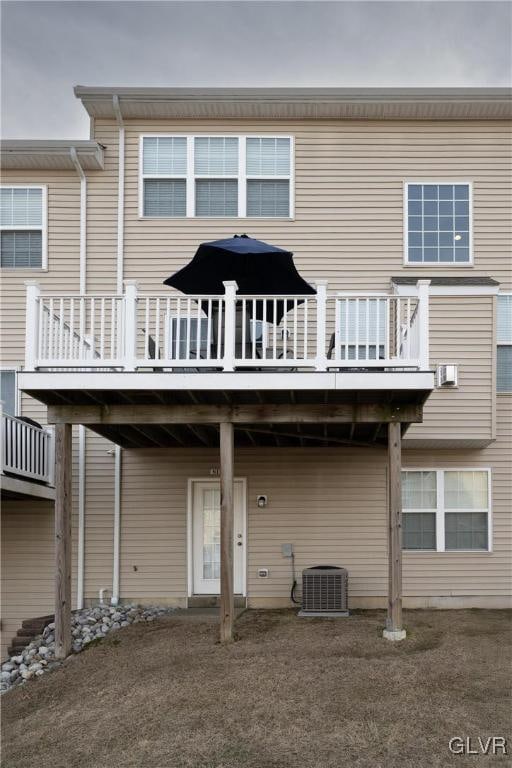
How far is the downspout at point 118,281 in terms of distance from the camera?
10.0 metres

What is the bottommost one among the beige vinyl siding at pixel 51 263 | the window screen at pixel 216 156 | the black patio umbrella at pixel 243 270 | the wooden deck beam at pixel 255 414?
the wooden deck beam at pixel 255 414

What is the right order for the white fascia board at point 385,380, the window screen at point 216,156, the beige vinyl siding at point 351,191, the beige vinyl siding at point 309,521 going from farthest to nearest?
the window screen at point 216,156 → the beige vinyl siding at point 351,191 → the beige vinyl siding at point 309,521 → the white fascia board at point 385,380

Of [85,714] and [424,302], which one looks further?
[424,302]

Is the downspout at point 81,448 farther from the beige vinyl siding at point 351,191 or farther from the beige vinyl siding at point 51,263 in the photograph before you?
the beige vinyl siding at point 351,191

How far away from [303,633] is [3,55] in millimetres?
16077

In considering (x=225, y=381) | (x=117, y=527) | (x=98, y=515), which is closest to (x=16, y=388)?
(x=98, y=515)

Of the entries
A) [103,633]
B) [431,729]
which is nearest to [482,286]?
[431,729]

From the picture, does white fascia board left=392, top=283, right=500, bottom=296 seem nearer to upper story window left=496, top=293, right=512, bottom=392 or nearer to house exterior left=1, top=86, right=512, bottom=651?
house exterior left=1, top=86, right=512, bottom=651

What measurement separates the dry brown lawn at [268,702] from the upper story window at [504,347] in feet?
12.0

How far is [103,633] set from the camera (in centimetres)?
865

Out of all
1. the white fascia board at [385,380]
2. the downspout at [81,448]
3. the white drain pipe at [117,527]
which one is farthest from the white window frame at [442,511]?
the downspout at [81,448]

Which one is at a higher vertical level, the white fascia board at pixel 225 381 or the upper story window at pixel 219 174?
the upper story window at pixel 219 174

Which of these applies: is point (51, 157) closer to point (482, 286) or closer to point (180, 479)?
point (180, 479)

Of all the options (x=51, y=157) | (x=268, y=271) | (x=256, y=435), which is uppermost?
(x=51, y=157)
